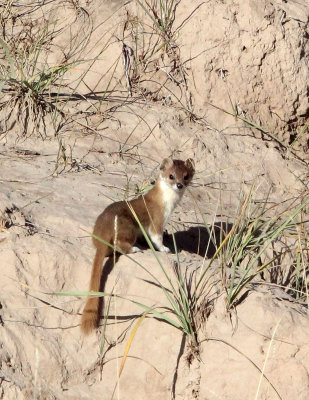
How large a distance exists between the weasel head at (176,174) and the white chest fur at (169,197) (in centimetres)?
2

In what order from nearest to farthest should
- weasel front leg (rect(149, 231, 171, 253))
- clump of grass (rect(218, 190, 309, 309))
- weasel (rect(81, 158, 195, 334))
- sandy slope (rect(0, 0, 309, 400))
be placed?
sandy slope (rect(0, 0, 309, 400)), clump of grass (rect(218, 190, 309, 309)), weasel (rect(81, 158, 195, 334)), weasel front leg (rect(149, 231, 171, 253))

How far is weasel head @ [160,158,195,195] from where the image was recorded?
657 centimetres

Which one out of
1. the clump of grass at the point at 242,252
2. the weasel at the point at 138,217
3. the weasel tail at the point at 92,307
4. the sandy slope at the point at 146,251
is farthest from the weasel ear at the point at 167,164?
the weasel tail at the point at 92,307

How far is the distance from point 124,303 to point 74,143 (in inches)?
90.0

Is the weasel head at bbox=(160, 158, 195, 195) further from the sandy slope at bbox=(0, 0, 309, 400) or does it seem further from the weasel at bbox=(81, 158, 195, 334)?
the sandy slope at bbox=(0, 0, 309, 400)

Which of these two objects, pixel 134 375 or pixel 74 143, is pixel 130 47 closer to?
pixel 74 143

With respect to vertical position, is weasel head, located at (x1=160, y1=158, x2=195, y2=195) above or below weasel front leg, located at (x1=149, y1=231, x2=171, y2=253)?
above

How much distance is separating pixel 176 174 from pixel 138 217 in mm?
553

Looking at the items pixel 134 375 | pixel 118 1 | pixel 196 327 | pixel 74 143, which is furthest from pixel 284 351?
pixel 118 1

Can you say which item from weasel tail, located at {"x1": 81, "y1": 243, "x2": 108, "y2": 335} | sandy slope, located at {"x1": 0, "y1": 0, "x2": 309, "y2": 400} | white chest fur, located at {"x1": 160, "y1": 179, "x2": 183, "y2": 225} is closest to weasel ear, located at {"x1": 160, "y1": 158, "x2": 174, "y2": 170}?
white chest fur, located at {"x1": 160, "y1": 179, "x2": 183, "y2": 225}

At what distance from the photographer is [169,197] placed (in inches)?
259

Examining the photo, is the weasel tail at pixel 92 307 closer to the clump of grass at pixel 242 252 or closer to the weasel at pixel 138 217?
the weasel at pixel 138 217

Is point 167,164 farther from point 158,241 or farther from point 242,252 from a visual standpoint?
point 242,252

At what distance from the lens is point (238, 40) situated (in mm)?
8312
